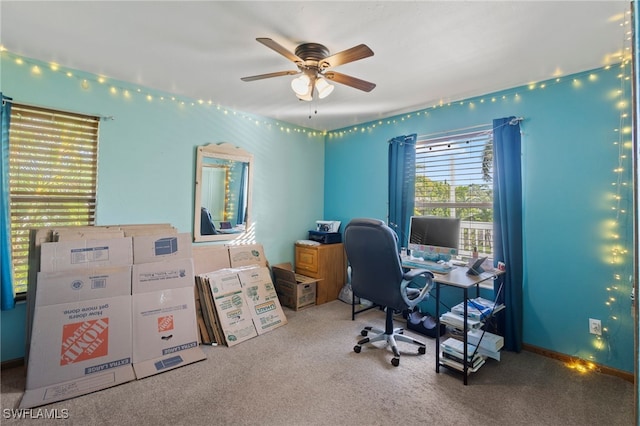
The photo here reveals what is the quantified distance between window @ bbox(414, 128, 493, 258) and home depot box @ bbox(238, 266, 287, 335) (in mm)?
1979

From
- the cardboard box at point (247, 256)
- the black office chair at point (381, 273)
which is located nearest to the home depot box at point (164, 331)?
the cardboard box at point (247, 256)

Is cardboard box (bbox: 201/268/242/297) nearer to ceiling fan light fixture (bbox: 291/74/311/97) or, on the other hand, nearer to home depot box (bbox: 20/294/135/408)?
home depot box (bbox: 20/294/135/408)

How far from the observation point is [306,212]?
442cm

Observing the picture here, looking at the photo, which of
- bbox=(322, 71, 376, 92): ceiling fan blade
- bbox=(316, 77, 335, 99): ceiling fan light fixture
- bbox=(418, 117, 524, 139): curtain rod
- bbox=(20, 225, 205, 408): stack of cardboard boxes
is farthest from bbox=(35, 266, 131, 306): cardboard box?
bbox=(418, 117, 524, 139): curtain rod

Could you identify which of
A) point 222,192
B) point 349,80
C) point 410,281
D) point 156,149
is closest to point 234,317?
point 222,192

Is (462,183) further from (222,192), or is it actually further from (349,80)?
(222,192)

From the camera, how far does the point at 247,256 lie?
352 cm

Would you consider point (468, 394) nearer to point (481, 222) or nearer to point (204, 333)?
point (481, 222)

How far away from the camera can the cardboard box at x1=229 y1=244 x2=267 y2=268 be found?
3.40 m

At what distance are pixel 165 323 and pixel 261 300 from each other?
984mm

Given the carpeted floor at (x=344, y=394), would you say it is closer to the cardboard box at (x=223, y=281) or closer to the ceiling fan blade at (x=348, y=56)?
the cardboard box at (x=223, y=281)

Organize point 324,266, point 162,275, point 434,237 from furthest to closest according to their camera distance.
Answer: point 324,266 → point 434,237 → point 162,275

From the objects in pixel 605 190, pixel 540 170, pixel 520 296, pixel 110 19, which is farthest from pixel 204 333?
pixel 605 190

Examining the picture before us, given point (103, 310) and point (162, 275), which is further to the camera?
point (162, 275)
